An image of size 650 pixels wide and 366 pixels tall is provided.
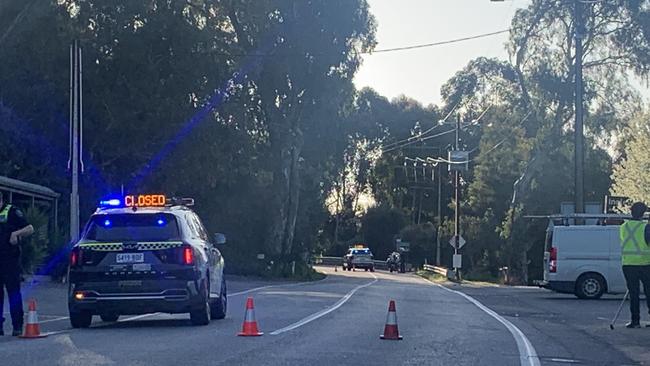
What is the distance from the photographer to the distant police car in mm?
16266

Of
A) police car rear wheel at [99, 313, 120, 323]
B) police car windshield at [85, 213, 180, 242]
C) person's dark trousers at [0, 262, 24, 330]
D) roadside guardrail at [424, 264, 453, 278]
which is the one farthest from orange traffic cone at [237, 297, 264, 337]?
roadside guardrail at [424, 264, 453, 278]

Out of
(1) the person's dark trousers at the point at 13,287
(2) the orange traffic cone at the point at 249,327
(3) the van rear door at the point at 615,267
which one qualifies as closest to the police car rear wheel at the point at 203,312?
(2) the orange traffic cone at the point at 249,327

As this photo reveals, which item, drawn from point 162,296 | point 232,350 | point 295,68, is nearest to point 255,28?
point 295,68

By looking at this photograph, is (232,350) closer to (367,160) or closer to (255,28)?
(255,28)

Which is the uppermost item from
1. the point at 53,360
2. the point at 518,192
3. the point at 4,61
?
the point at 4,61

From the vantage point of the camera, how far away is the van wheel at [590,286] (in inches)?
1199

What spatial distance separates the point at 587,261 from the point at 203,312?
637 inches

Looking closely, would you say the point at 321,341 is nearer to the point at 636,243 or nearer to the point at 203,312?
the point at 203,312

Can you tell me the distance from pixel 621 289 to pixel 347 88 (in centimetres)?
2705

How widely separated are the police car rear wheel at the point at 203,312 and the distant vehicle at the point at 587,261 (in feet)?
51.6

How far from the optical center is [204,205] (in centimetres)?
5738

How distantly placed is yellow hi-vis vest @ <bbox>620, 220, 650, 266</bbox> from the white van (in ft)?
40.4

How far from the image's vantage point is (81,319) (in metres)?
16.6

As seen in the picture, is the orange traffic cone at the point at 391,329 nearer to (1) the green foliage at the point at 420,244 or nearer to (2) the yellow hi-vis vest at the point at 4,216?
(2) the yellow hi-vis vest at the point at 4,216
